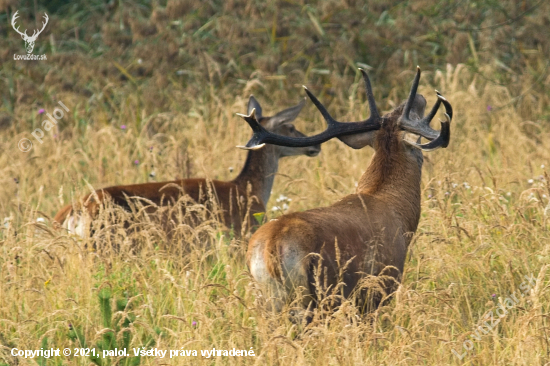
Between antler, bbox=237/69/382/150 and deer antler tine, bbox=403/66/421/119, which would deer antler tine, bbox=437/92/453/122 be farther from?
antler, bbox=237/69/382/150

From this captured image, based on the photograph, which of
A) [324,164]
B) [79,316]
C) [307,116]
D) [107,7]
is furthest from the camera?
[107,7]

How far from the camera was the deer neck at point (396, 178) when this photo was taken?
14.8ft

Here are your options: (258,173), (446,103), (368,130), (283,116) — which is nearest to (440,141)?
(446,103)

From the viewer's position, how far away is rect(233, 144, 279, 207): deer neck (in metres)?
6.58

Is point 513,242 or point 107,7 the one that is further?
point 107,7

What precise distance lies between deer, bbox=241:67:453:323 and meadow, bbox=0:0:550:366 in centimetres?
15

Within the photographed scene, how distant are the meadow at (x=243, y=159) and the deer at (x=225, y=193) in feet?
0.50

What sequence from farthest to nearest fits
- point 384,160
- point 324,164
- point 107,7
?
point 107,7, point 324,164, point 384,160

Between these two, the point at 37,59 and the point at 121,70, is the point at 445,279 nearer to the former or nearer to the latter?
the point at 121,70

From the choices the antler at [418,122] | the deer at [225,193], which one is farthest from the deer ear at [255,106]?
the antler at [418,122]

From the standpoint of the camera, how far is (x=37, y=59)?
991 centimetres

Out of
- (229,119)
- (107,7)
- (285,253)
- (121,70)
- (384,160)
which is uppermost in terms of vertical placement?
(107,7)

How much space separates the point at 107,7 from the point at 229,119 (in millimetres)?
4027

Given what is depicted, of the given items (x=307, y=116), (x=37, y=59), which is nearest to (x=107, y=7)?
(x=37, y=59)
